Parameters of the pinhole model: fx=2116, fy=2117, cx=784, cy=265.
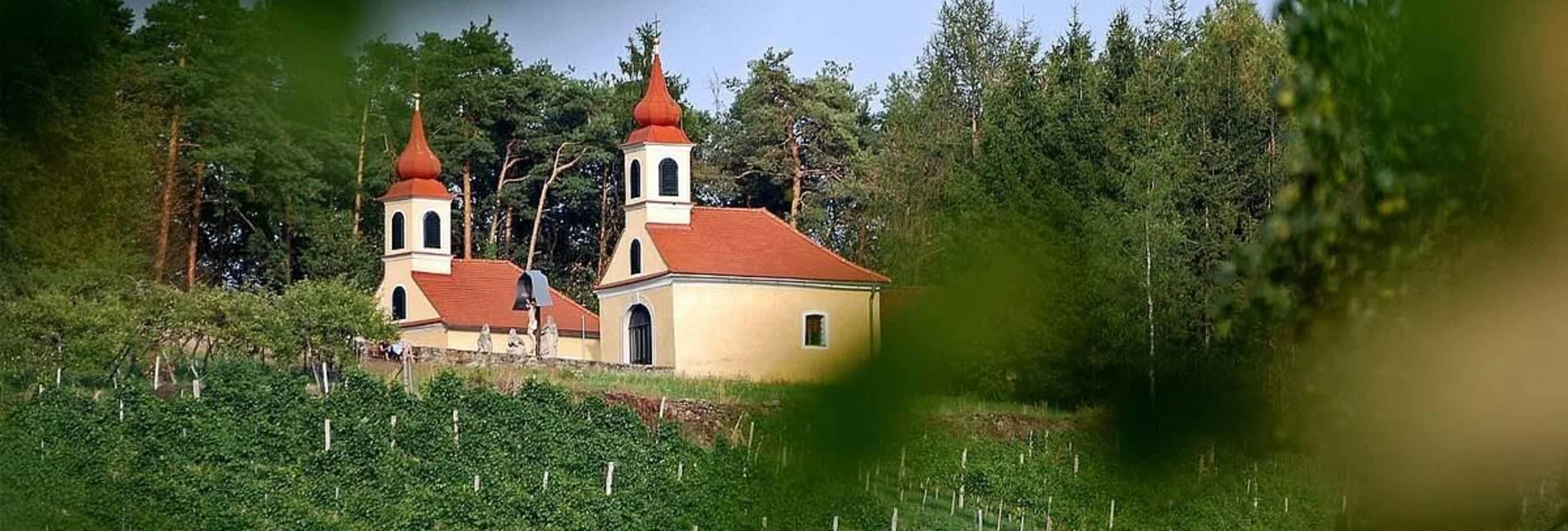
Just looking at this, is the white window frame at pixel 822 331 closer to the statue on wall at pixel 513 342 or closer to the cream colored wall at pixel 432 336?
the statue on wall at pixel 513 342

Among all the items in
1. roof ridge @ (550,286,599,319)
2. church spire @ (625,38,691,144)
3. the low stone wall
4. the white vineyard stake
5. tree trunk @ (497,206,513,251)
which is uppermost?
church spire @ (625,38,691,144)

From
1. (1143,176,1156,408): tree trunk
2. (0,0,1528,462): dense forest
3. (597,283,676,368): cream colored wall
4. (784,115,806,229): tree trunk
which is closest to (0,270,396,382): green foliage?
(0,0,1528,462): dense forest

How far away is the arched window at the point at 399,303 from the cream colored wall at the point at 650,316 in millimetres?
537

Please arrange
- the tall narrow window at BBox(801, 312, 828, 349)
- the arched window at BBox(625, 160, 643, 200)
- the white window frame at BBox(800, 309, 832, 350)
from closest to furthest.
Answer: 1. the white window frame at BBox(800, 309, 832, 350)
2. the tall narrow window at BBox(801, 312, 828, 349)
3. the arched window at BBox(625, 160, 643, 200)

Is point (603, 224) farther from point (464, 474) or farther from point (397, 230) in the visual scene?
point (464, 474)

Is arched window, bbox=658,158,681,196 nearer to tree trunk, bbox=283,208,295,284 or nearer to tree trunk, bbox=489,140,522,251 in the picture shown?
tree trunk, bbox=489,140,522,251

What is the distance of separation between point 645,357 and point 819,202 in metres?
1.05

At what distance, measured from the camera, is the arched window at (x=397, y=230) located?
15.3 ft

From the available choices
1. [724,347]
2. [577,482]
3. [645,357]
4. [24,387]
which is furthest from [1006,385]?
[24,387]

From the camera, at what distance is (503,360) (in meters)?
5.59

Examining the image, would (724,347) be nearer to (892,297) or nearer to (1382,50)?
(892,297)

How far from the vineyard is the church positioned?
0.23 metres

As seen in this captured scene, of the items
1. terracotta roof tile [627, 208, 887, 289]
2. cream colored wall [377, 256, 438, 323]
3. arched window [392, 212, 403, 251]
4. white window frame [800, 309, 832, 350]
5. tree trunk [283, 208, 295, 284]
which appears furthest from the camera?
cream colored wall [377, 256, 438, 323]

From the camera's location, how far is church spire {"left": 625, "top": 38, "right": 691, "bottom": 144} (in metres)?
4.29
